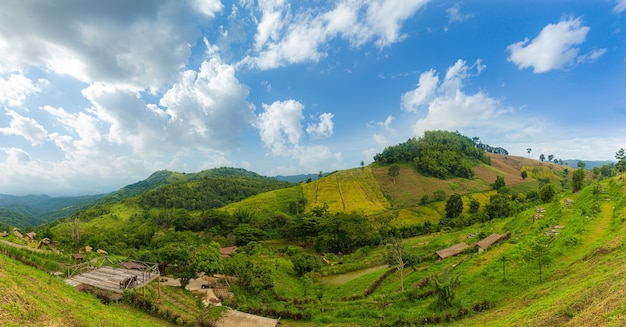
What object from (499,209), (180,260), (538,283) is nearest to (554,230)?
(538,283)

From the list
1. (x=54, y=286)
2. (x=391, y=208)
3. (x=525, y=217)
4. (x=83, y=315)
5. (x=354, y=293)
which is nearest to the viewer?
(x=83, y=315)

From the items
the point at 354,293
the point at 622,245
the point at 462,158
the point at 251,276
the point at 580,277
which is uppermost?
the point at 462,158

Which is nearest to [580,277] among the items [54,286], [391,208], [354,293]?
[354,293]

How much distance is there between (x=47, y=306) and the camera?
1142 centimetres

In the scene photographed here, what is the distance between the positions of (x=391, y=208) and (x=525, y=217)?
45.8 m

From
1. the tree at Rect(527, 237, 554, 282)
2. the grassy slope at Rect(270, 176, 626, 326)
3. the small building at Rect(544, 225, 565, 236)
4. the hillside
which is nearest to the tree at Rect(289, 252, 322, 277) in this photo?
the hillside

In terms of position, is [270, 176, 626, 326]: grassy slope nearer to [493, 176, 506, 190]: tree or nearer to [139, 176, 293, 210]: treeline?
[493, 176, 506, 190]: tree

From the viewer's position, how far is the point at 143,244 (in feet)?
204

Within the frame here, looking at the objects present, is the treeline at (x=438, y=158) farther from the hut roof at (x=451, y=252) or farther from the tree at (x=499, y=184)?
the hut roof at (x=451, y=252)

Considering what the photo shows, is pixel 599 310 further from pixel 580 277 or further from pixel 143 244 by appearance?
pixel 143 244

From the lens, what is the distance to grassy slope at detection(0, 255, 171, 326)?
9.52m

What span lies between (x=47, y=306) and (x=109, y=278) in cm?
809

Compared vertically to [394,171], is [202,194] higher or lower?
lower

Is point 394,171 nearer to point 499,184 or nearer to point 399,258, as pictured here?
point 499,184
